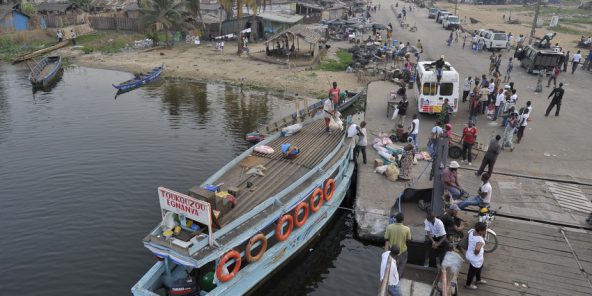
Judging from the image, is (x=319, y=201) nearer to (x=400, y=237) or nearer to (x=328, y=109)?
(x=400, y=237)

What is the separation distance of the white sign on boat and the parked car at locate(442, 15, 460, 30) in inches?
2244

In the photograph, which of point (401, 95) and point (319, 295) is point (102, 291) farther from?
point (401, 95)

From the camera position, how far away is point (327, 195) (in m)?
13.9

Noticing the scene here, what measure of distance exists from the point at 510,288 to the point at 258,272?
21.1 feet

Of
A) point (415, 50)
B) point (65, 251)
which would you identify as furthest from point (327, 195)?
point (415, 50)

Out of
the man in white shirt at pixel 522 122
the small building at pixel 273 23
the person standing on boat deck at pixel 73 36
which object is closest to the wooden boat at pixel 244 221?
the man in white shirt at pixel 522 122

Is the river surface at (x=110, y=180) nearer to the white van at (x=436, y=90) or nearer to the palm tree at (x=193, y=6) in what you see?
the white van at (x=436, y=90)

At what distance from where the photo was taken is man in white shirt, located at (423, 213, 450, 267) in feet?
33.6

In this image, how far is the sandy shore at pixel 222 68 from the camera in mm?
32281

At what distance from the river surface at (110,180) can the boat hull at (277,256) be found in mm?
642

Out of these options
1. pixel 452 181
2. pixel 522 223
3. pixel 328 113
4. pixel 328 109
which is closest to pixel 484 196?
pixel 452 181

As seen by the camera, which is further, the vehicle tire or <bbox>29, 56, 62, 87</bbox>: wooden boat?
<bbox>29, 56, 62, 87</bbox>: wooden boat

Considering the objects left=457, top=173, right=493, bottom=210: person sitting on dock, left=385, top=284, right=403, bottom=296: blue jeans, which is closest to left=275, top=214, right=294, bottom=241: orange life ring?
left=385, top=284, right=403, bottom=296: blue jeans

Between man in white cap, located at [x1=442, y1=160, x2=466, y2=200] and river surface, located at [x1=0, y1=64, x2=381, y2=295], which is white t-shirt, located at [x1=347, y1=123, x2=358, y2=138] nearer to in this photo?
river surface, located at [x1=0, y1=64, x2=381, y2=295]
